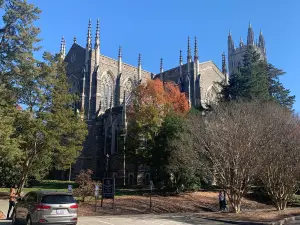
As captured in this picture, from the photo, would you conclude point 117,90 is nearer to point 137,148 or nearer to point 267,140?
point 137,148

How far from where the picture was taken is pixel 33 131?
22.4m

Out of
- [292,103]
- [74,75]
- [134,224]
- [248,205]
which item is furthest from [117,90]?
[134,224]

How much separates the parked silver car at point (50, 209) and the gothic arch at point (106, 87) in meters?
37.8

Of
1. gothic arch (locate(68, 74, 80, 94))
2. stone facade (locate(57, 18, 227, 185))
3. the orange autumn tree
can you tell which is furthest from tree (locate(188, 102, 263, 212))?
gothic arch (locate(68, 74, 80, 94))

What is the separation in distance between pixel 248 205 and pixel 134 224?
47.6ft

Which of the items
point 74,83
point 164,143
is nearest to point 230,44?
point 74,83

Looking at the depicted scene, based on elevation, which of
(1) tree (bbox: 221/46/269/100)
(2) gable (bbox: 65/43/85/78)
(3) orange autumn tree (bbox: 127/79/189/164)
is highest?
(2) gable (bbox: 65/43/85/78)

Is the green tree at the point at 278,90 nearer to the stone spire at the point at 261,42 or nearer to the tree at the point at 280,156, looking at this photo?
the tree at the point at 280,156

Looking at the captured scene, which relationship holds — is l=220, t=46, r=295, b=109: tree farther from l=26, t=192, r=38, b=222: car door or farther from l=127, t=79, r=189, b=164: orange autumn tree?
l=26, t=192, r=38, b=222: car door

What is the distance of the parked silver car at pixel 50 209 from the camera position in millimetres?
10328

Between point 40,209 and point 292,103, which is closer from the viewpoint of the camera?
point 40,209

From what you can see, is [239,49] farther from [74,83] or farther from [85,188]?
[85,188]

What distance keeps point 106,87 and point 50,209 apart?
40927 mm

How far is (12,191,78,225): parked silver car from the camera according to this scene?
10.3 meters
